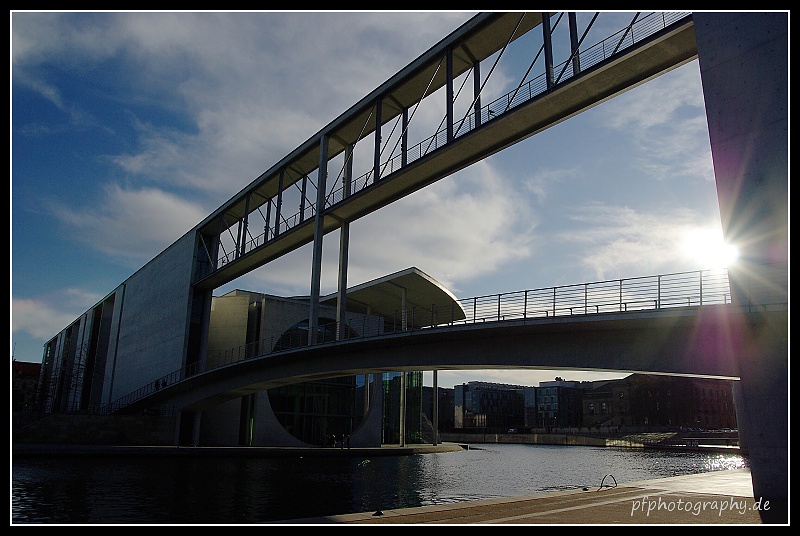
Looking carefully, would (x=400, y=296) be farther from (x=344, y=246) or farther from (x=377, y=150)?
(x=377, y=150)

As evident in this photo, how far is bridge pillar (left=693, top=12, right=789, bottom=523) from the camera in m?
11.9

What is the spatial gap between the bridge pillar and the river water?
20.6 feet

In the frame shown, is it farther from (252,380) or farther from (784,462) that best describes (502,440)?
(784,462)

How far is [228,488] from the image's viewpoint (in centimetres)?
1962

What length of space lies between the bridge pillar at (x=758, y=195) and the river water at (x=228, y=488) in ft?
20.6

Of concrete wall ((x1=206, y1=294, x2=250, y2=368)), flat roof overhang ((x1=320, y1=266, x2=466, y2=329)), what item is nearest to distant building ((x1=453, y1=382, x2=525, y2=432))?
flat roof overhang ((x1=320, y1=266, x2=466, y2=329))

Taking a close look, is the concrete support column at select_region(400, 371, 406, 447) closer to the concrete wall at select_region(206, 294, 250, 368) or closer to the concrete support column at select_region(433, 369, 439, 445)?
the concrete support column at select_region(433, 369, 439, 445)

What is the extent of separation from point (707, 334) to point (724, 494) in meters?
3.57

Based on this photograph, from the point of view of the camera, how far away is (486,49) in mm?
24953

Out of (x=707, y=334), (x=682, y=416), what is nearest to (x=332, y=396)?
(x=707, y=334)

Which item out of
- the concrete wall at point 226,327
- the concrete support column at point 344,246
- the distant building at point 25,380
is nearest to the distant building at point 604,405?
the concrete wall at point 226,327

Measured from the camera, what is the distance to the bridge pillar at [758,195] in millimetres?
11938

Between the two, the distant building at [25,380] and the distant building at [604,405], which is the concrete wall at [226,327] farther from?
the distant building at [25,380]

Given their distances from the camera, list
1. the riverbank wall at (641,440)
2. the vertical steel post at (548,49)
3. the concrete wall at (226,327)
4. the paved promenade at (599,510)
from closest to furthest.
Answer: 1. the paved promenade at (599,510)
2. the vertical steel post at (548,49)
3. the concrete wall at (226,327)
4. the riverbank wall at (641,440)
